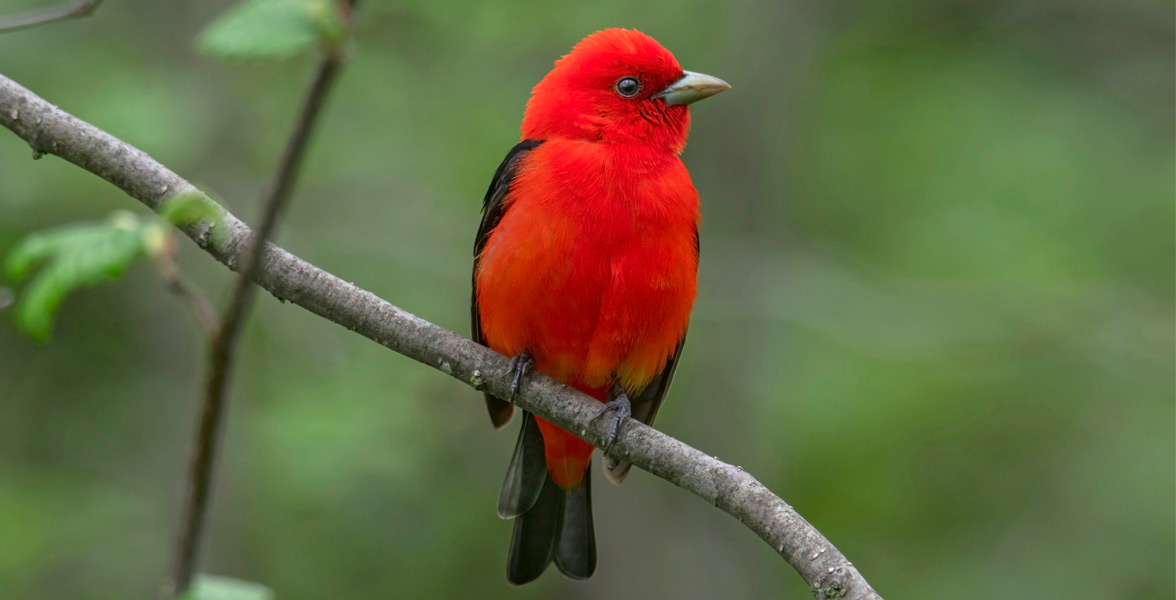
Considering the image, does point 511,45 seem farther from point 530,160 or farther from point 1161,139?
point 1161,139

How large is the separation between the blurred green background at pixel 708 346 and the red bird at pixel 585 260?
208cm

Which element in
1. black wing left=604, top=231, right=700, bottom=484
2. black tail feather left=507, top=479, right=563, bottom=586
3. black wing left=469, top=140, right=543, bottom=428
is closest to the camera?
black wing left=469, top=140, right=543, bottom=428

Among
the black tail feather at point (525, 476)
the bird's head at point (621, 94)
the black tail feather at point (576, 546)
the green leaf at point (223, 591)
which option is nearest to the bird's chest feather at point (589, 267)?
the bird's head at point (621, 94)

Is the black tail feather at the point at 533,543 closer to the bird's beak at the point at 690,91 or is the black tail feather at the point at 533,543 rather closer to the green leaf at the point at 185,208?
the bird's beak at the point at 690,91

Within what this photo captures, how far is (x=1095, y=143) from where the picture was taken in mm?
8695

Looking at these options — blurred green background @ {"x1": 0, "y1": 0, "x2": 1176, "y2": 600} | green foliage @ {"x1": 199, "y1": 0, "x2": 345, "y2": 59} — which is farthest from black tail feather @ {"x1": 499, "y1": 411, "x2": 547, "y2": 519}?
green foliage @ {"x1": 199, "y1": 0, "x2": 345, "y2": 59}

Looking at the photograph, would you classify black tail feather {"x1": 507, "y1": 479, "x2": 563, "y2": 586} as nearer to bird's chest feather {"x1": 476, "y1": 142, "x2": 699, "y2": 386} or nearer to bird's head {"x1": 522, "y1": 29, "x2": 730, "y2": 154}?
bird's chest feather {"x1": 476, "y1": 142, "x2": 699, "y2": 386}

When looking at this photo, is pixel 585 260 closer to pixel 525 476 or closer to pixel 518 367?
pixel 518 367

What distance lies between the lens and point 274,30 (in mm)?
1577

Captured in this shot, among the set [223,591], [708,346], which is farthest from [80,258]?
[708,346]

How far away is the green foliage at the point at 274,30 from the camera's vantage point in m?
1.47

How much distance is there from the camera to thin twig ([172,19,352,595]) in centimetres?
133

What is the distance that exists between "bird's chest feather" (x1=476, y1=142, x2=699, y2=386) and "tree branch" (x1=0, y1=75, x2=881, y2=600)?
1.74ft

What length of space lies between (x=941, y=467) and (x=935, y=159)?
7.96 feet
